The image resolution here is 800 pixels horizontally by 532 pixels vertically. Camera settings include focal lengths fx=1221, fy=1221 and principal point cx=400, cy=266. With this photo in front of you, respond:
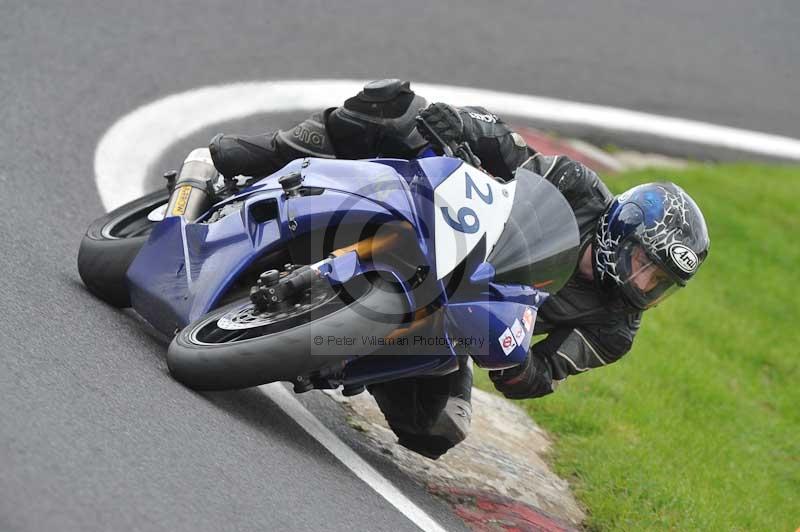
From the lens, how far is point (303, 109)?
8.89 m

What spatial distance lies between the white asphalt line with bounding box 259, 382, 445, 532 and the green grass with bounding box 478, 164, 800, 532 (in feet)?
4.15

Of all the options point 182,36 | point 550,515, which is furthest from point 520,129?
point 550,515

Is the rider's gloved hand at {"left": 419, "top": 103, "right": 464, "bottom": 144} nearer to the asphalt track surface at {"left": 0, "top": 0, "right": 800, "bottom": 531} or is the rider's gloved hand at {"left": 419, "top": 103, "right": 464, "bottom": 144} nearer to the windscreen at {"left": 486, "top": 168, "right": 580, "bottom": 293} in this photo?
the windscreen at {"left": 486, "top": 168, "right": 580, "bottom": 293}

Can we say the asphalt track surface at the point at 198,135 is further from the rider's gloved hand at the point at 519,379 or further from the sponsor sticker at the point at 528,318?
the sponsor sticker at the point at 528,318

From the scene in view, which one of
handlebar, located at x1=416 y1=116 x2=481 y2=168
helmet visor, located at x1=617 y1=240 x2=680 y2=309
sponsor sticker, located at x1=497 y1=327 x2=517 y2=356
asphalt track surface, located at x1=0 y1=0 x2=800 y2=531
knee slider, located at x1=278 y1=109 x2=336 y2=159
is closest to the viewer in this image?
asphalt track surface, located at x1=0 y1=0 x2=800 y2=531

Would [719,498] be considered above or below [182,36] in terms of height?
below

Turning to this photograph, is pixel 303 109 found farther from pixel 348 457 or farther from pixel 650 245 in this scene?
pixel 348 457

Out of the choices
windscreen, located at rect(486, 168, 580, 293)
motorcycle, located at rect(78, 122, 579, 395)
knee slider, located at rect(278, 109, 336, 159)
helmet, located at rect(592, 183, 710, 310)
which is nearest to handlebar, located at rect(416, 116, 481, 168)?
motorcycle, located at rect(78, 122, 579, 395)

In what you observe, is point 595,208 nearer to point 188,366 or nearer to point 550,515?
point 550,515

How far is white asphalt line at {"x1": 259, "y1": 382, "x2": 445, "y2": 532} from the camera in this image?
470cm

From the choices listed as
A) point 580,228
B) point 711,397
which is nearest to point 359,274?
point 580,228

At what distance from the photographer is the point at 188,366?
4.53 m

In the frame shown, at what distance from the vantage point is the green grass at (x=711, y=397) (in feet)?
20.3

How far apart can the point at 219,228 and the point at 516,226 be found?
121cm
